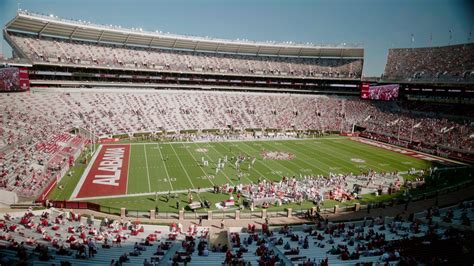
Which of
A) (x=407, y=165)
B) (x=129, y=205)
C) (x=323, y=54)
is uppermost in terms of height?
(x=323, y=54)

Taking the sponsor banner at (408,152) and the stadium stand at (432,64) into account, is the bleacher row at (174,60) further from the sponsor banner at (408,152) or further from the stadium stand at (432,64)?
the sponsor banner at (408,152)

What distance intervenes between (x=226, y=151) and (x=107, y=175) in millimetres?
14782

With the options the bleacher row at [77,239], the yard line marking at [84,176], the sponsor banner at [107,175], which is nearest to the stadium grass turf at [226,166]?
the yard line marking at [84,176]

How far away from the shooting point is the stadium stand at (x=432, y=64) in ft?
174

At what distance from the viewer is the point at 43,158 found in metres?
30.0

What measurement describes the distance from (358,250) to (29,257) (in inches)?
491

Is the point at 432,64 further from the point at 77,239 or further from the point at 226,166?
the point at 77,239

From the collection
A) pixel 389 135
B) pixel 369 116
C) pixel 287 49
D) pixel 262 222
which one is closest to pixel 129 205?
pixel 262 222

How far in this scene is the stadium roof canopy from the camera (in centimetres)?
5131

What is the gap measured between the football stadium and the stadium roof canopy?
364 mm

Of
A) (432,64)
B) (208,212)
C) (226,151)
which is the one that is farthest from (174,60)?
(208,212)

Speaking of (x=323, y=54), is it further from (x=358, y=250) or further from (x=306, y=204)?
(x=358, y=250)

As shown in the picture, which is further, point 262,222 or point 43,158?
point 43,158

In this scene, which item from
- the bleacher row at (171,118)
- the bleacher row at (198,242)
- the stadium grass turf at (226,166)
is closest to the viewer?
the bleacher row at (198,242)
